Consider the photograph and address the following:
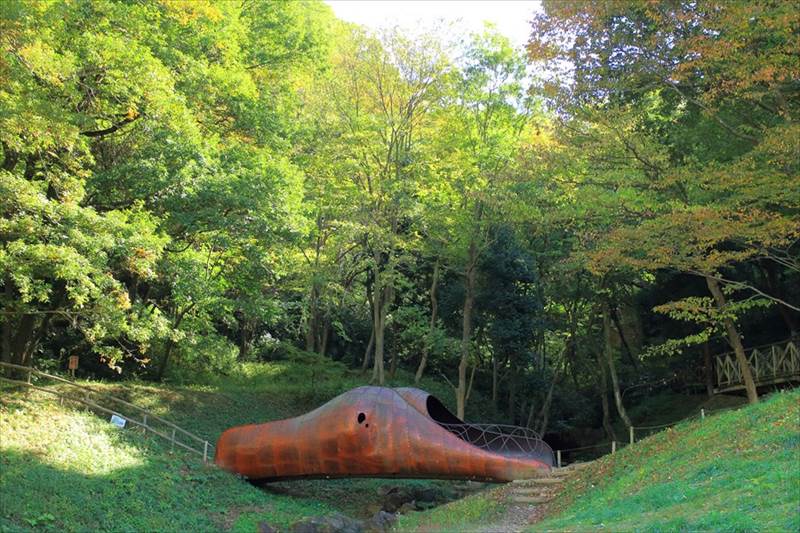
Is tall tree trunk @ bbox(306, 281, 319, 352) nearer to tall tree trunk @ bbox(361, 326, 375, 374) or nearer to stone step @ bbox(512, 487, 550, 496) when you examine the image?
tall tree trunk @ bbox(361, 326, 375, 374)

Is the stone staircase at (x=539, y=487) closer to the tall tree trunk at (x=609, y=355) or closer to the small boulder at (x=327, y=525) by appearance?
the small boulder at (x=327, y=525)

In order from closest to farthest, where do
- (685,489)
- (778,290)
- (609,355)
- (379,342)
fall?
1. (685,489)
2. (778,290)
3. (379,342)
4. (609,355)

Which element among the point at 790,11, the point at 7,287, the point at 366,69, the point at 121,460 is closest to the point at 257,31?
the point at 366,69

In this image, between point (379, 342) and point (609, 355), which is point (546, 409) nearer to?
point (609, 355)

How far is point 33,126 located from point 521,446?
13235 mm

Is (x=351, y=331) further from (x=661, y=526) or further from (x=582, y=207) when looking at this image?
(x=661, y=526)

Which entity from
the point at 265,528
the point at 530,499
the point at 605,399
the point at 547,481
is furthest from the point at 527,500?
the point at 605,399

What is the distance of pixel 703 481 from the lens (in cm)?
1101

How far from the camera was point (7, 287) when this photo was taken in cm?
1741

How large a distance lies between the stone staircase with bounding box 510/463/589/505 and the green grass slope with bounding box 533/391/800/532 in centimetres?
51

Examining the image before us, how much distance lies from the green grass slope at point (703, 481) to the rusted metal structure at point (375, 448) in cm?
247

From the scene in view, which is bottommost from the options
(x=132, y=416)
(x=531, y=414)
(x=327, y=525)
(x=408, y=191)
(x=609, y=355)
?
(x=327, y=525)

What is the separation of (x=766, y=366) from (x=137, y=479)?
675 inches

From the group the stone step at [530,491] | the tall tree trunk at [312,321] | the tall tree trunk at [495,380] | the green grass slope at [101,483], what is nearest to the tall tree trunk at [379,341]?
the tall tree trunk at [312,321]
